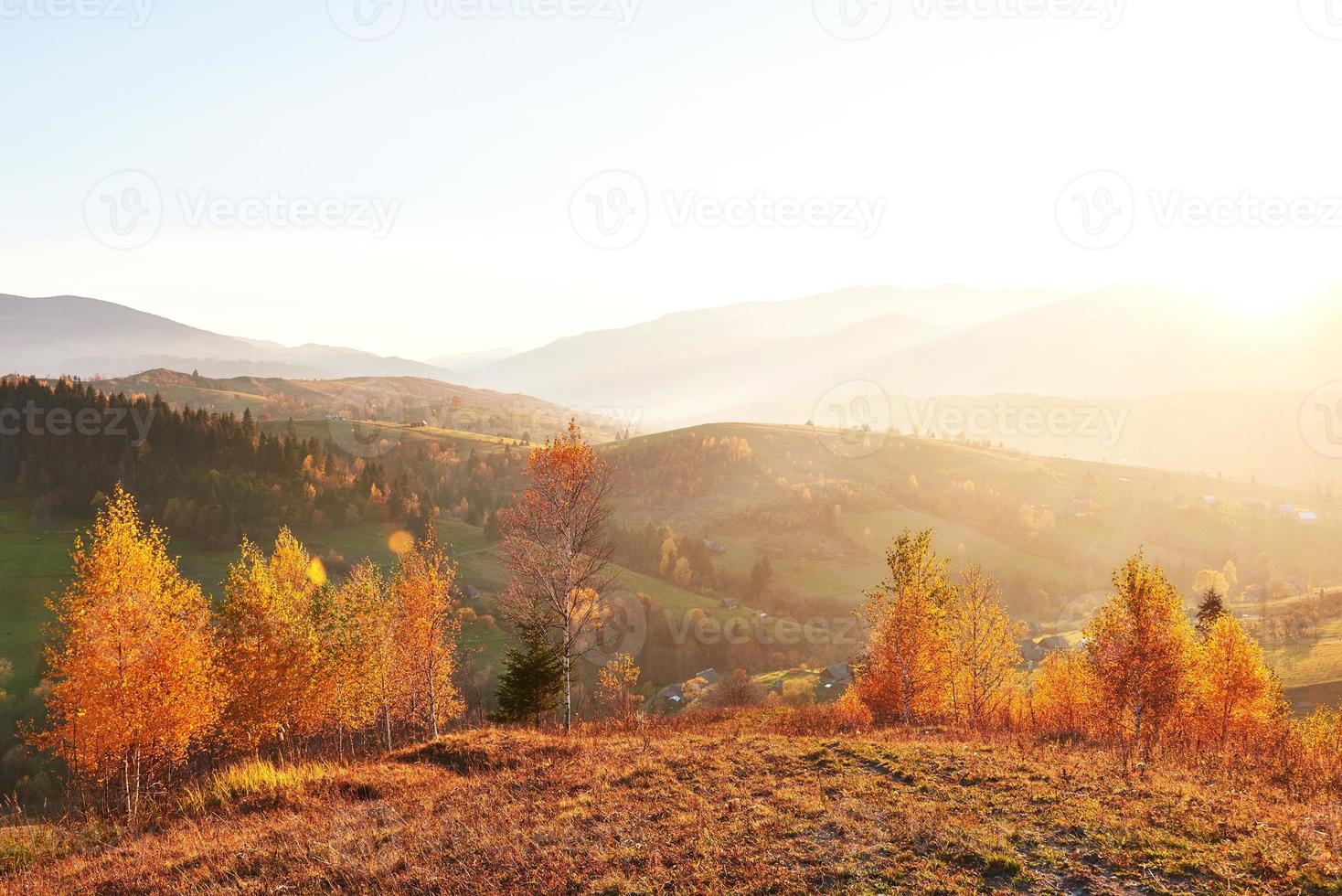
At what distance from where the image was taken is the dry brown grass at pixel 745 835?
12.9 meters

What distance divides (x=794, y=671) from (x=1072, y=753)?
4417 inches

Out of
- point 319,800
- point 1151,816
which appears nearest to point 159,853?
point 319,800

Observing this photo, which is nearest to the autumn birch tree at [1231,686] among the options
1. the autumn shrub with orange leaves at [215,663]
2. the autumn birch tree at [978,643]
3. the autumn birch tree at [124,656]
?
the autumn birch tree at [978,643]

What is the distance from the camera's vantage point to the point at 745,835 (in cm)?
1502

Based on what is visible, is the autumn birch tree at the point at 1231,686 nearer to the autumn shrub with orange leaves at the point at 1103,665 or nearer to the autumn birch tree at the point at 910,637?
the autumn shrub with orange leaves at the point at 1103,665

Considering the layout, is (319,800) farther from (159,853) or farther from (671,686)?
(671,686)

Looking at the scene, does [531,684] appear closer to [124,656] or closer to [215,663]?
[215,663]

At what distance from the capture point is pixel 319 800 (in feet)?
63.6

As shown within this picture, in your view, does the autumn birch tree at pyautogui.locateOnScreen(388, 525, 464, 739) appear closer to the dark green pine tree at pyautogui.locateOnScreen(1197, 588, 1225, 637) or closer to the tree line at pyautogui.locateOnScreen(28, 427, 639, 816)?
the tree line at pyautogui.locateOnScreen(28, 427, 639, 816)

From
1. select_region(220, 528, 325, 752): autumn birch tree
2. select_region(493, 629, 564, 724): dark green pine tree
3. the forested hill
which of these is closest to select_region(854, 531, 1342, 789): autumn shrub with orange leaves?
select_region(493, 629, 564, 724): dark green pine tree

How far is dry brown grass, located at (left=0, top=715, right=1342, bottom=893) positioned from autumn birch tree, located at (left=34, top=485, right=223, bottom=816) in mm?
20953

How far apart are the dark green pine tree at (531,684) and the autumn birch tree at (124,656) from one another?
57.7ft

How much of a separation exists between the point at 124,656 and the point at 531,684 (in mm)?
22661

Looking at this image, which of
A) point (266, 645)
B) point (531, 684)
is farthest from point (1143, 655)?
point (266, 645)
